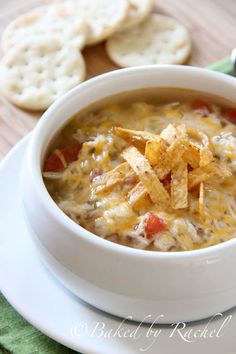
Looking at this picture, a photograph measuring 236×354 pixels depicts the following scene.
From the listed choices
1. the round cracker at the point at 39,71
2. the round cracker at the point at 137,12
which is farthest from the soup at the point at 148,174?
the round cracker at the point at 137,12

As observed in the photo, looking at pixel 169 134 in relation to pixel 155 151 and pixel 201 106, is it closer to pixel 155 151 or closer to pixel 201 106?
pixel 155 151

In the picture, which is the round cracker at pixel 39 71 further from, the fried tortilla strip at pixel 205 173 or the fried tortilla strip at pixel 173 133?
the fried tortilla strip at pixel 205 173

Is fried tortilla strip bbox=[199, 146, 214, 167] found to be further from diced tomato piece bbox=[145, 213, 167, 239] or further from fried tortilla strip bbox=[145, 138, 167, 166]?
diced tomato piece bbox=[145, 213, 167, 239]

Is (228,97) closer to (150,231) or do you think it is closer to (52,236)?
(150,231)

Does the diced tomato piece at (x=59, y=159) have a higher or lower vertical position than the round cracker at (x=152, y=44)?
higher

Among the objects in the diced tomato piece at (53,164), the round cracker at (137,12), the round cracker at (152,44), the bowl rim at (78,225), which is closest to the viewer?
the bowl rim at (78,225)
